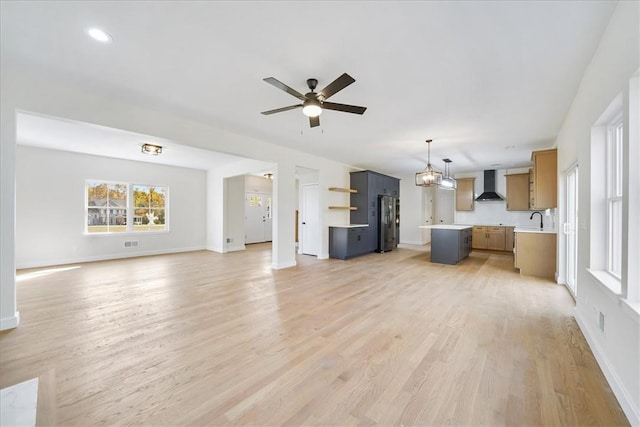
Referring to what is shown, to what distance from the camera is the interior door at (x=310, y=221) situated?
23.7 ft

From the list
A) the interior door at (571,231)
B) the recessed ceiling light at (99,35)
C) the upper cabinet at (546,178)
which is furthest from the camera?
the upper cabinet at (546,178)

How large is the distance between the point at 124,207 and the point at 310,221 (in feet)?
16.7

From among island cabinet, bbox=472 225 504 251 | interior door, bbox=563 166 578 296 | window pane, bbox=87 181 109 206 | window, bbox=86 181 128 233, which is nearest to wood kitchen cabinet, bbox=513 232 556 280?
interior door, bbox=563 166 578 296

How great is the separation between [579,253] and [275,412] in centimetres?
349

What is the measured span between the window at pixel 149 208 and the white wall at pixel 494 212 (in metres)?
9.64

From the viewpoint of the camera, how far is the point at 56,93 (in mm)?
2986

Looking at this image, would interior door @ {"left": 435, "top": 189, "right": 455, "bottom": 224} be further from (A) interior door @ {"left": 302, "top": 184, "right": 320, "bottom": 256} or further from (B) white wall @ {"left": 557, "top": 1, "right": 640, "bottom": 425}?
(B) white wall @ {"left": 557, "top": 1, "right": 640, "bottom": 425}

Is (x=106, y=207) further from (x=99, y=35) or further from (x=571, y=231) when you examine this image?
(x=571, y=231)

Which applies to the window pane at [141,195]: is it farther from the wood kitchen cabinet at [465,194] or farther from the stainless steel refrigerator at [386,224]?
the wood kitchen cabinet at [465,194]

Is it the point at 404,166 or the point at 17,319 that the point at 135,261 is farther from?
the point at 404,166

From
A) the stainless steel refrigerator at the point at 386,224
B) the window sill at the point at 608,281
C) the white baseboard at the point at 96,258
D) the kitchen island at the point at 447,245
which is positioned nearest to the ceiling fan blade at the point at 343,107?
the window sill at the point at 608,281

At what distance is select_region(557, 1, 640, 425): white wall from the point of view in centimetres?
156

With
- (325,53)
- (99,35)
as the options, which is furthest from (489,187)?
(99,35)

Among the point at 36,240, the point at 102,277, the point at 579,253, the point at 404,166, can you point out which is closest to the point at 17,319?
the point at 102,277
